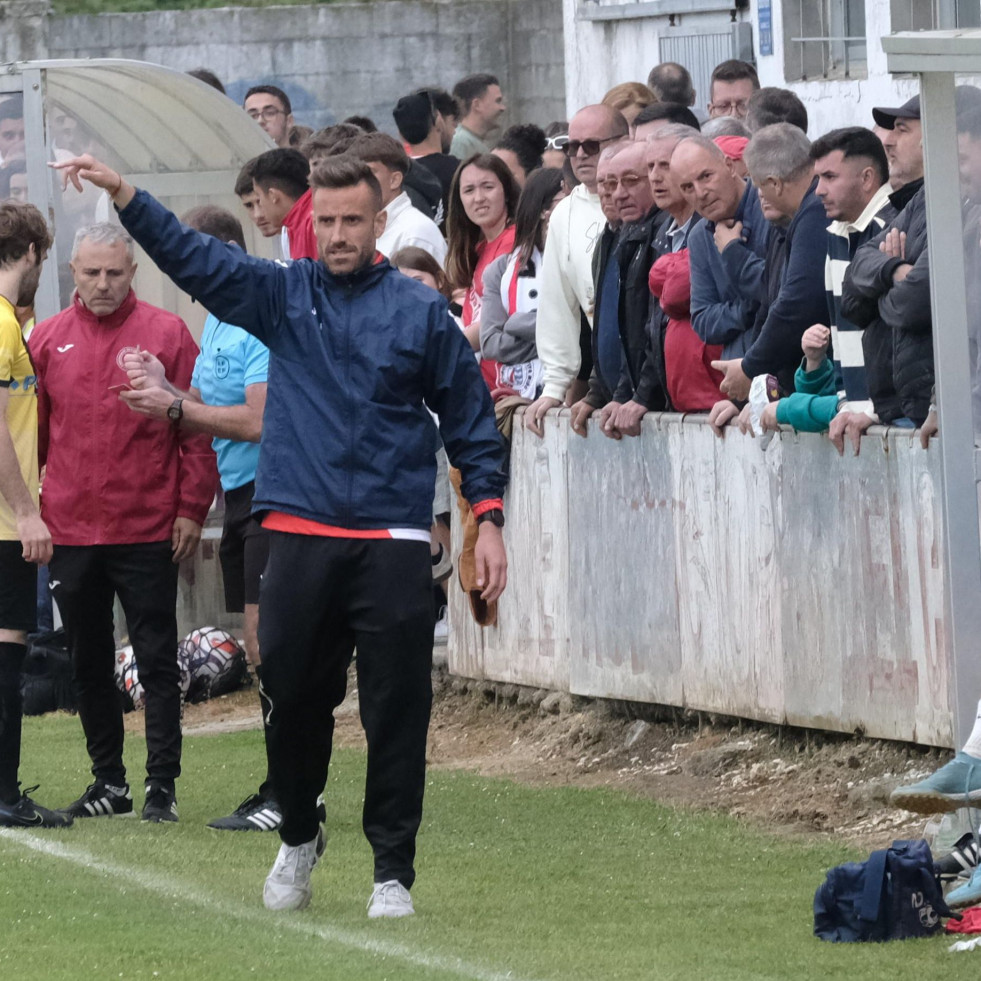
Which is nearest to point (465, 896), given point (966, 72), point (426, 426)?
point (426, 426)

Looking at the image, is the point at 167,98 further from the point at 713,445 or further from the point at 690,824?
the point at 690,824

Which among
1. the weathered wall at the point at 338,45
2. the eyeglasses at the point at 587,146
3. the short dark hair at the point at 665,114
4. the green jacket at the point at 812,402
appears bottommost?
the green jacket at the point at 812,402

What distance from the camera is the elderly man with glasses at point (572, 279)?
1006 centimetres

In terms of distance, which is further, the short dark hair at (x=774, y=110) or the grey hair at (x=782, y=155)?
the short dark hair at (x=774, y=110)

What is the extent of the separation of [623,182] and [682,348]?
83 centimetres

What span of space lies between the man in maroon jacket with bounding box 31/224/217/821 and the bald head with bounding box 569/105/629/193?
246 centimetres

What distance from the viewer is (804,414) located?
27.6 feet

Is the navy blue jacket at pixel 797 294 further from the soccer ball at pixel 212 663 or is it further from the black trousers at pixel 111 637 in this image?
the soccer ball at pixel 212 663

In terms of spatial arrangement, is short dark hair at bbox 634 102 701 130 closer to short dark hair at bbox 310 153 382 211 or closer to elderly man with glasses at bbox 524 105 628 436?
elderly man with glasses at bbox 524 105 628 436

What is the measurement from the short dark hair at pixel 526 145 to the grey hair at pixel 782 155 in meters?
4.20

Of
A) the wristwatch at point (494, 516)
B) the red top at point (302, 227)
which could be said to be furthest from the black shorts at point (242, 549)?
the wristwatch at point (494, 516)

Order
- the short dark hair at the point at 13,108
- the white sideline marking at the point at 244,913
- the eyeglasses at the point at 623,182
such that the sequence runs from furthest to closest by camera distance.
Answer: the short dark hair at the point at 13,108
the eyeglasses at the point at 623,182
the white sideline marking at the point at 244,913

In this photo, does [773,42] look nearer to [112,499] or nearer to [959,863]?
[112,499]

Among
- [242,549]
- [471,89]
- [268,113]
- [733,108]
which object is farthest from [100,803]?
[268,113]
